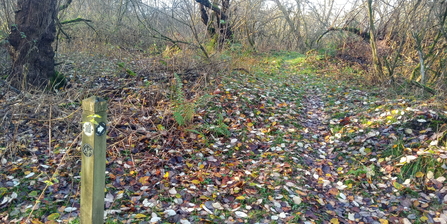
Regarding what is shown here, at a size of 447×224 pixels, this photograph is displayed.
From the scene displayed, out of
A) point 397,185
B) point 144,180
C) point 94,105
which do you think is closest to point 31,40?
point 144,180

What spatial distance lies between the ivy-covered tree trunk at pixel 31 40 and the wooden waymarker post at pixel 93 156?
4.35 meters

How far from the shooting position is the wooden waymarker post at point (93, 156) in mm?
2062

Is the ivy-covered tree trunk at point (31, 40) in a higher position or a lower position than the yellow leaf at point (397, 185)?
higher

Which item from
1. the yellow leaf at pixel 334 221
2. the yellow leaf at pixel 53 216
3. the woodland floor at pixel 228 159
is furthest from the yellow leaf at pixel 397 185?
the yellow leaf at pixel 53 216

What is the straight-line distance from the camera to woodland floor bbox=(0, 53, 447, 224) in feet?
10.7

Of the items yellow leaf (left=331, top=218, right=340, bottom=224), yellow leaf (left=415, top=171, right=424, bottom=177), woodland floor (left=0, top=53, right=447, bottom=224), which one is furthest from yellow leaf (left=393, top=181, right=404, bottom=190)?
yellow leaf (left=331, top=218, right=340, bottom=224)

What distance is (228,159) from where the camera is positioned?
4.45 meters

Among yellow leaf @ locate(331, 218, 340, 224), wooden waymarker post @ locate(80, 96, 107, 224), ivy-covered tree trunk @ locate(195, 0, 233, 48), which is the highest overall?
ivy-covered tree trunk @ locate(195, 0, 233, 48)

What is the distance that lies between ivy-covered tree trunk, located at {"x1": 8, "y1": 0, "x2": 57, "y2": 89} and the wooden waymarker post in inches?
171

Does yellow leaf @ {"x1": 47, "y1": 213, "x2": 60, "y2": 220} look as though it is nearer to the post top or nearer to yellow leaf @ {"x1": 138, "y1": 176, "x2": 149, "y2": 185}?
yellow leaf @ {"x1": 138, "y1": 176, "x2": 149, "y2": 185}

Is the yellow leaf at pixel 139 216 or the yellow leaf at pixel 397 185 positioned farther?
the yellow leaf at pixel 397 185

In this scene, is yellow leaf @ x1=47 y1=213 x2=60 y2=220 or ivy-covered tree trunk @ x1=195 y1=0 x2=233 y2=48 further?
ivy-covered tree trunk @ x1=195 y1=0 x2=233 y2=48

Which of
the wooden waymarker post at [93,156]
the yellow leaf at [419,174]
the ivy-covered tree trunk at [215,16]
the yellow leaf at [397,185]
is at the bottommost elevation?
the yellow leaf at [397,185]

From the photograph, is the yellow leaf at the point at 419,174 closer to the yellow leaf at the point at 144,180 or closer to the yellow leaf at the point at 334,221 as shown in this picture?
the yellow leaf at the point at 334,221
